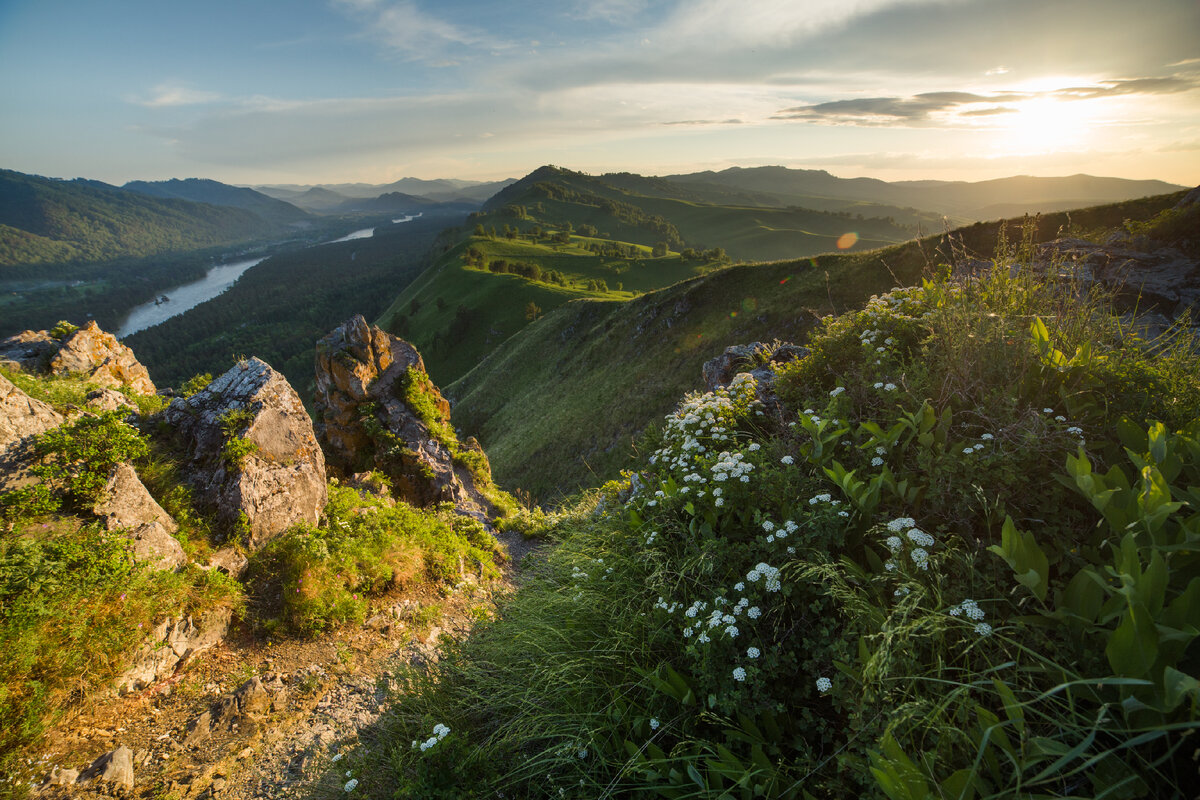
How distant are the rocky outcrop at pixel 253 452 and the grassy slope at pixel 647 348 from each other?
15426 millimetres

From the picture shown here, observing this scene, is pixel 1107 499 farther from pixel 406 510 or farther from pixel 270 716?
pixel 406 510

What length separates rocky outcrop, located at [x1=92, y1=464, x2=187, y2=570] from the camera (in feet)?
18.5

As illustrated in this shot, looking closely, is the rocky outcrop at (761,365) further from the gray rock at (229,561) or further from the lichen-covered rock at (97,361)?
the lichen-covered rock at (97,361)

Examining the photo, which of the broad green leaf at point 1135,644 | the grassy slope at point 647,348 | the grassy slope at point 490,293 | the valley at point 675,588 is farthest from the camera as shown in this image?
the grassy slope at point 490,293

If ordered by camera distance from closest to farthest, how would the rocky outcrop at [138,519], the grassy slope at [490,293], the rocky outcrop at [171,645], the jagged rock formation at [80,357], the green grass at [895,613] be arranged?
the green grass at [895,613] < the rocky outcrop at [171,645] < the rocky outcrop at [138,519] < the jagged rock formation at [80,357] < the grassy slope at [490,293]

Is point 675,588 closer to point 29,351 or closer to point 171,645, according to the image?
point 171,645

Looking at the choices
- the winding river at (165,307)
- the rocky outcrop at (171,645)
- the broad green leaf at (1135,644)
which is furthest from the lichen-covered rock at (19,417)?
the winding river at (165,307)

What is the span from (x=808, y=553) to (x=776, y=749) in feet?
4.14

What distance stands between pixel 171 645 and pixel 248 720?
1340 millimetres

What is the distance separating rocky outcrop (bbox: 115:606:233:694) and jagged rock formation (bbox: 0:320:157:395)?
7363mm

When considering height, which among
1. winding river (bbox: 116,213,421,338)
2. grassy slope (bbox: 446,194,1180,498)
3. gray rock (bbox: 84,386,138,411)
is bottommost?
grassy slope (bbox: 446,194,1180,498)

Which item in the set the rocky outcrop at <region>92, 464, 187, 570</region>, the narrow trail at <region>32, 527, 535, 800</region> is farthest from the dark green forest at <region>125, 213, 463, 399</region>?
the narrow trail at <region>32, 527, 535, 800</region>

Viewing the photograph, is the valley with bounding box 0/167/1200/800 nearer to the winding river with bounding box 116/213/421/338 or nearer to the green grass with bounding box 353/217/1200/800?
the green grass with bounding box 353/217/1200/800

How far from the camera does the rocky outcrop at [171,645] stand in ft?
16.6
